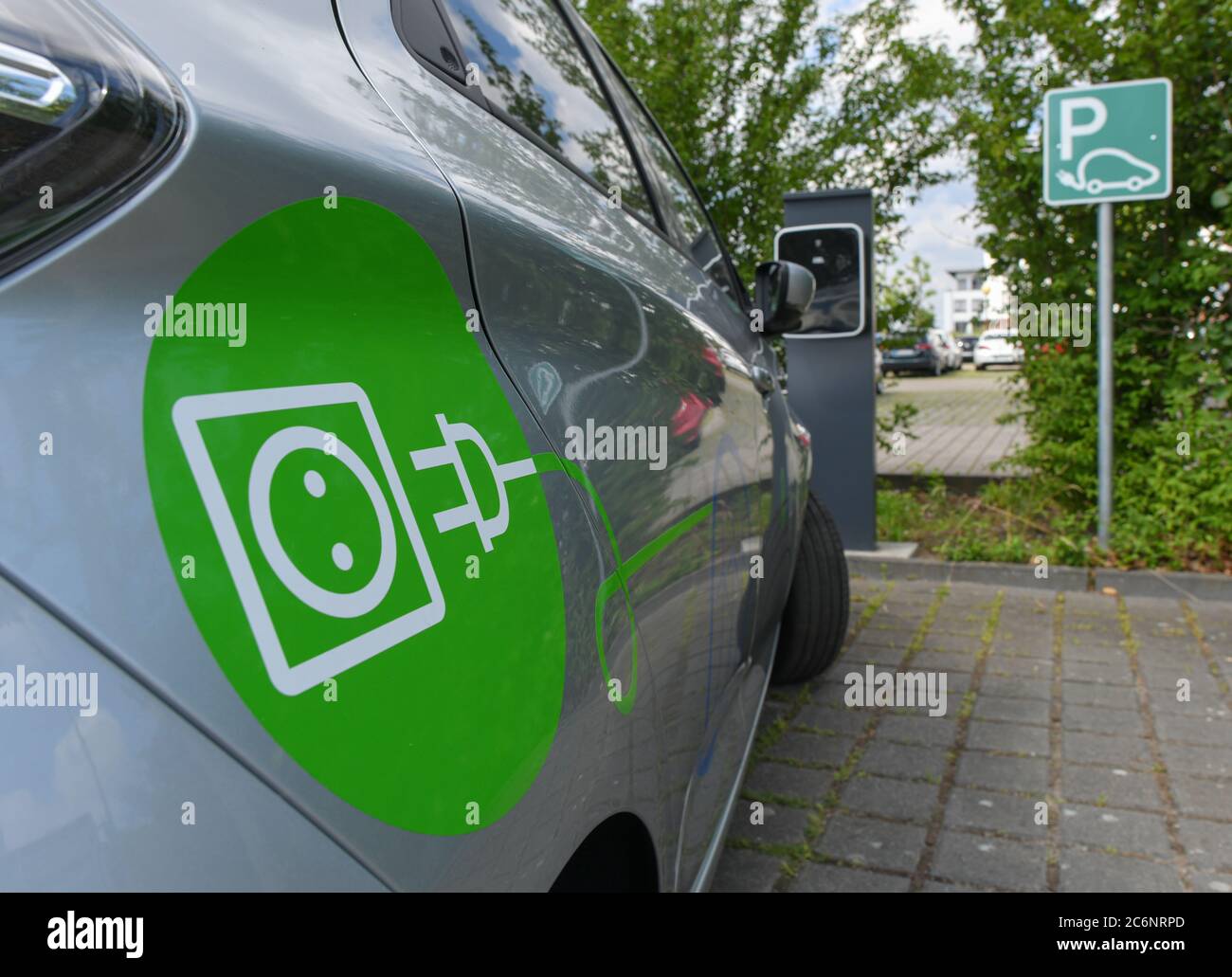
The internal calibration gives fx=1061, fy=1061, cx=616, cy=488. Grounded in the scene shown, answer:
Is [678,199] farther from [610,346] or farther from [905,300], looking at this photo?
[905,300]

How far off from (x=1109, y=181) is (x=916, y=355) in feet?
60.6

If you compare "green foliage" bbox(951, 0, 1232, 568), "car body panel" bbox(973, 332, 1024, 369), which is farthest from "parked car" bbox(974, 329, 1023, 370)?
"green foliage" bbox(951, 0, 1232, 568)

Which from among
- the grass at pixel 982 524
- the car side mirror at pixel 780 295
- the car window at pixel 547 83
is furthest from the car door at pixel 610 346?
the grass at pixel 982 524

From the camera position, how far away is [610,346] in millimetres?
1469

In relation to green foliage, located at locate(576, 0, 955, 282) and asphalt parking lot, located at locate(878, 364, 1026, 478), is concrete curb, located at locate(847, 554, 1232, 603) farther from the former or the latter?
green foliage, located at locate(576, 0, 955, 282)

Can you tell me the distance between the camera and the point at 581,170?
1894 millimetres

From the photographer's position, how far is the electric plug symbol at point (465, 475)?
0.94 m

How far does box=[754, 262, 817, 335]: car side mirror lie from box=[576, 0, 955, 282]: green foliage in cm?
379

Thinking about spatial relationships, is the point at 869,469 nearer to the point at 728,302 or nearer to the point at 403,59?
the point at 728,302

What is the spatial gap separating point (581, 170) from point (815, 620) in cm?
258

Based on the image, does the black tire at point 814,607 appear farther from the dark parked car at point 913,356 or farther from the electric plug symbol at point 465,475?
the dark parked car at point 913,356

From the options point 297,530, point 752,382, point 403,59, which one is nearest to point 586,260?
point 403,59

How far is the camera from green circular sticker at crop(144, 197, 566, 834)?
71 centimetres
